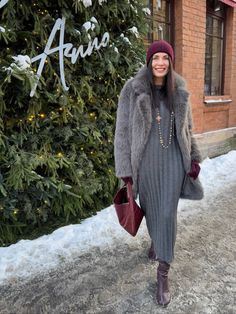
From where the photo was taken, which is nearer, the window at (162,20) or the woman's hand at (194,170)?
the woman's hand at (194,170)

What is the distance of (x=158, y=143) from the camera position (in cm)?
221

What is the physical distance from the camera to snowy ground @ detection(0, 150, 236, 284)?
2654 millimetres

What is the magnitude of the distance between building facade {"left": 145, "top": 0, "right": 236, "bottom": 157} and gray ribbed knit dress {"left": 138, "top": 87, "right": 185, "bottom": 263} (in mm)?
3209

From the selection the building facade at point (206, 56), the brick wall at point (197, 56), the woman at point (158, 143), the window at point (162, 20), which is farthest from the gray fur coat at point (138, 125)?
the brick wall at point (197, 56)

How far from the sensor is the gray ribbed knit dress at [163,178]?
2.21 metres

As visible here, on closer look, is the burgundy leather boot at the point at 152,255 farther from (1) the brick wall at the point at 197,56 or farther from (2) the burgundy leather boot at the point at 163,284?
(1) the brick wall at the point at 197,56

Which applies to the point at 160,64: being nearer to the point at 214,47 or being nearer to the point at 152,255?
the point at 152,255

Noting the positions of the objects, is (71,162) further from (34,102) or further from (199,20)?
(199,20)

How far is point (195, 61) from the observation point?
593 cm

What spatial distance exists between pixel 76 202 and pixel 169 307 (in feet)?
4.96

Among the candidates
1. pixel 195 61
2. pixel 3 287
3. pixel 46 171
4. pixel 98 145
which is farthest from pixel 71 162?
pixel 195 61

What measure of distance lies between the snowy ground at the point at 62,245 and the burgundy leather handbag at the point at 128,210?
0.82m

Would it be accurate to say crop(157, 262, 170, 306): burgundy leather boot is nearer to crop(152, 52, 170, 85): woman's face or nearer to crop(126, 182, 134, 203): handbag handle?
crop(126, 182, 134, 203): handbag handle

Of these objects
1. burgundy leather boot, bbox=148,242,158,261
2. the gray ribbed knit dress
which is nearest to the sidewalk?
burgundy leather boot, bbox=148,242,158,261
